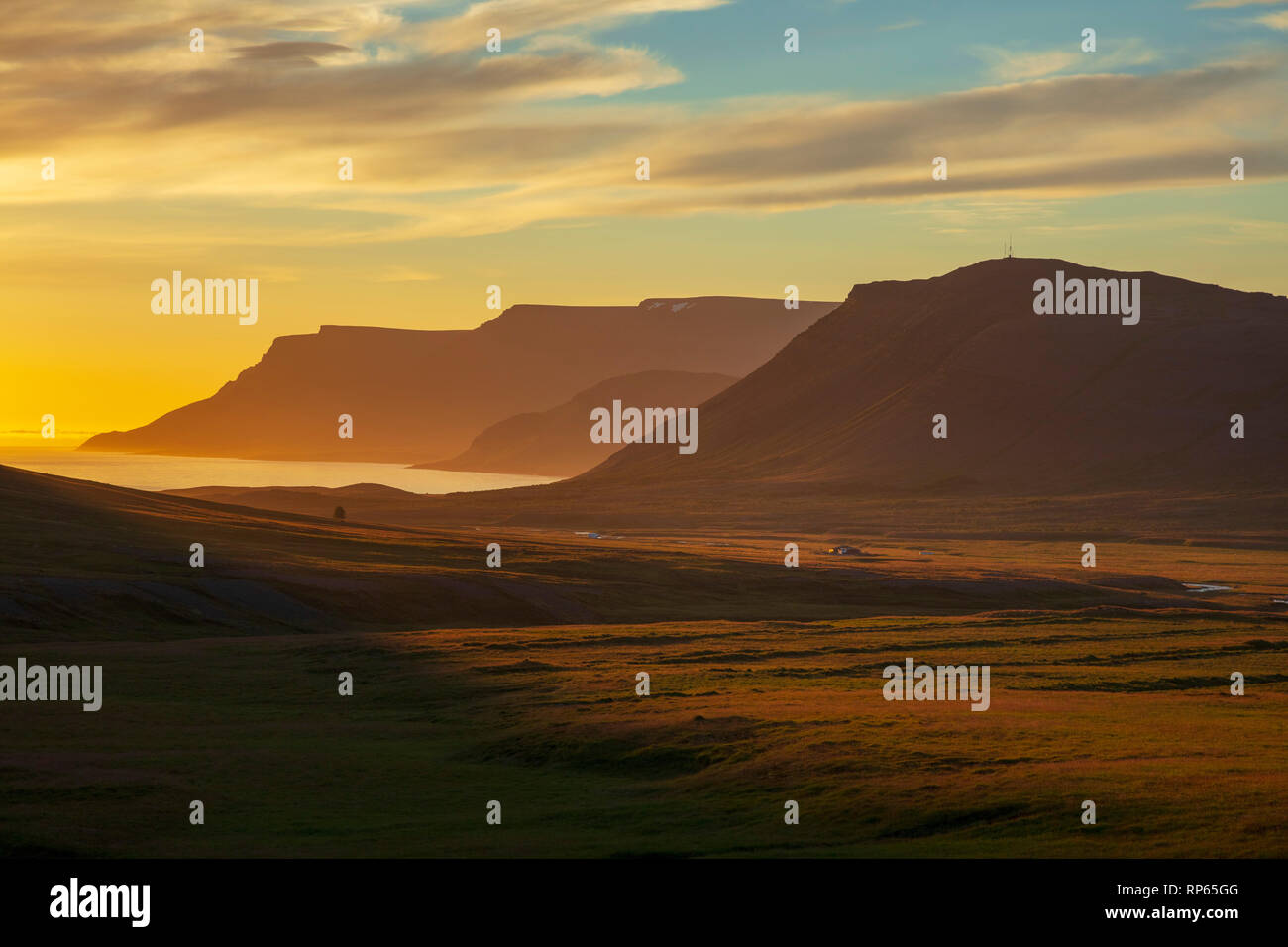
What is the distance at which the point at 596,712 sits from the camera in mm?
49000

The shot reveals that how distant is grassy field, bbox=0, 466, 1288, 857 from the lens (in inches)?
1204

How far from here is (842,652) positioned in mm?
70875

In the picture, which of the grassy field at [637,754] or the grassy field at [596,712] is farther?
the grassy field at [596,712]

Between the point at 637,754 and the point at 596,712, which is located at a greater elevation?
the point at 596,712

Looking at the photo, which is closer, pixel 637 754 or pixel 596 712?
pixel 637 754

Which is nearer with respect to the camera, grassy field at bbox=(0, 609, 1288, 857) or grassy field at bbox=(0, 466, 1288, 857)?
grassy field at bbox=(0, 609, 1288, 857)

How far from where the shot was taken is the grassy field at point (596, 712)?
1204 inches
